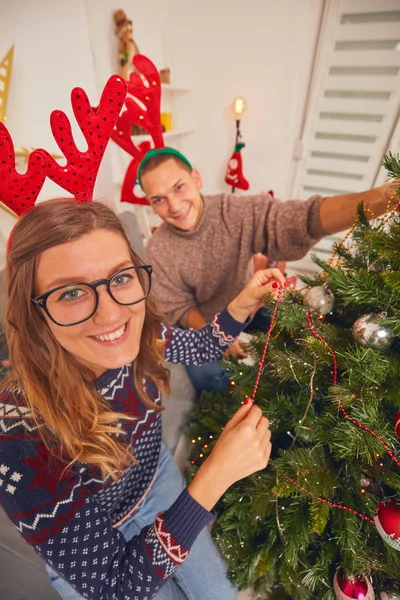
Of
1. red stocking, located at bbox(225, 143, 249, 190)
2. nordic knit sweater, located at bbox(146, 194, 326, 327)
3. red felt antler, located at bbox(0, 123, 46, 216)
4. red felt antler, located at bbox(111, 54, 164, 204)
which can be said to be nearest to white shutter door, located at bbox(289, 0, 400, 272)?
red stocking, located at bbox(225, 143, 249, 190)

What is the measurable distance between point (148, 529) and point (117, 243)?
57cm

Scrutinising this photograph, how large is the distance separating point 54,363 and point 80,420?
0.13m

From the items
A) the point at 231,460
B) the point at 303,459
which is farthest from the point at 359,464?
the point at 231,460

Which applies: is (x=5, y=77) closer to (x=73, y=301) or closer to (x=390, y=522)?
(x=73, y=301)

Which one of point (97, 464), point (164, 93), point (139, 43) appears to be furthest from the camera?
point (164, 93)

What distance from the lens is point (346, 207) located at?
3.15ft

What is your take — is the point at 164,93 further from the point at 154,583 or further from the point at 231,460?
the point at 154,583

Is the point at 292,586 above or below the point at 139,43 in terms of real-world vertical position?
below

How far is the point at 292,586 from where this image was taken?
2.27 ft

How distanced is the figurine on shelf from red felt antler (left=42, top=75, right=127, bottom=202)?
1.37 meters

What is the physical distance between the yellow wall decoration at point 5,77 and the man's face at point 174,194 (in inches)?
20.2

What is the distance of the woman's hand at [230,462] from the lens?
57 centimetres

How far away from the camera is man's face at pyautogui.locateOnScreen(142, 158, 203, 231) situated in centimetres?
121

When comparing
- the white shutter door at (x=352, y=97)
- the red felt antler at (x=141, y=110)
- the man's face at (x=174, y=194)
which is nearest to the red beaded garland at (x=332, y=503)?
the man's face at (x=174, y=194)
